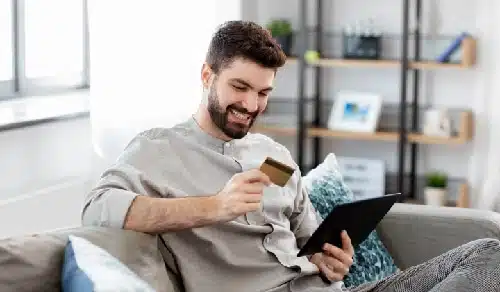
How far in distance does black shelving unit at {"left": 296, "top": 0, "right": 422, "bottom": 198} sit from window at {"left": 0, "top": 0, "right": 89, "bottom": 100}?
118cm

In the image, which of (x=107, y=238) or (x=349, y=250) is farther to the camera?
(x=349, y=250)

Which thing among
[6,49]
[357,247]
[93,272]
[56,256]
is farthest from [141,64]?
[93,272]

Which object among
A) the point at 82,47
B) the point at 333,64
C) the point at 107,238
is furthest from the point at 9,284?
the point at 333,64

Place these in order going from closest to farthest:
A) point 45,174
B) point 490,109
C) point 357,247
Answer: point 357,247 < point 45,174 < point 490,109

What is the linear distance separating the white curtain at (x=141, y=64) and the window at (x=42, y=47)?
309mm

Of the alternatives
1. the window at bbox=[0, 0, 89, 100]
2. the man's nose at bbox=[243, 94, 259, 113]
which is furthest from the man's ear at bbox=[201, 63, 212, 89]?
the window at bbox=[0, 0, 89, 100]

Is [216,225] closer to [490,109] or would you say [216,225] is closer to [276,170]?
[276,170]

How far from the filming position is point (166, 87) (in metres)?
4.18

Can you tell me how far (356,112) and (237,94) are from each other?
274cm

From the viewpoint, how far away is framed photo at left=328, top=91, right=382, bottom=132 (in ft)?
16.4

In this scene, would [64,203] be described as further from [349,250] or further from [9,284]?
[9,284]

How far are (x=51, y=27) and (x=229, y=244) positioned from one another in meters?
2.23

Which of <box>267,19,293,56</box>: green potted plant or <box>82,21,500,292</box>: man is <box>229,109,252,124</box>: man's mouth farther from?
<box>267,19,293,56</box>: green potted plant

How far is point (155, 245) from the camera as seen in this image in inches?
85.4
